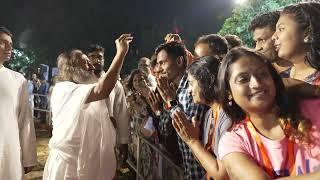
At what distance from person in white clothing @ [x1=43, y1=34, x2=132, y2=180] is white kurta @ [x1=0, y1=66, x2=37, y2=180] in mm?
298

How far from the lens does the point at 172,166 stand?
139 inches

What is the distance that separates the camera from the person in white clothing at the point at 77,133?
3.93 metres

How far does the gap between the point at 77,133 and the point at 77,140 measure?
3.0 inches

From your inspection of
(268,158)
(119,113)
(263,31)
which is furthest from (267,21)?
(119,113)

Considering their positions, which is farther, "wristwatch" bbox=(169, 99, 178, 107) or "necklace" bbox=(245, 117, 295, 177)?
"wristwatch" bbox=(169, 99, 178, 107)

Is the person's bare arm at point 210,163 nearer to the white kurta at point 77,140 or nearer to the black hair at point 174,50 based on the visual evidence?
the black hair at point 174,50

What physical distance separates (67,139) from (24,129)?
24.9 inches

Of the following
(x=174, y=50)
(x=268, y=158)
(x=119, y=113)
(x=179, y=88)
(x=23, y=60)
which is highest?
(x=23, y=60)

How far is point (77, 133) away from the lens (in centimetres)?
398

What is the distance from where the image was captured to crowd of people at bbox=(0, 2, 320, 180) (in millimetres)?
1729

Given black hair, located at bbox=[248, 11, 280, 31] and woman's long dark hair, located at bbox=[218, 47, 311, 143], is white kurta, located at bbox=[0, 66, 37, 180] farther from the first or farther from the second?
woman's long dark hair, located at bbox=[218, 47, 311, 143]

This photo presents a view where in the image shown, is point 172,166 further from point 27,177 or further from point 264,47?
point 27,177

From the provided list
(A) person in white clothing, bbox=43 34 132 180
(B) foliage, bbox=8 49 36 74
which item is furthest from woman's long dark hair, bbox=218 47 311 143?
(B) foliage, bbox=8 49 36 74

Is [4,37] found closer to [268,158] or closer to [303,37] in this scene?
[303,37]
